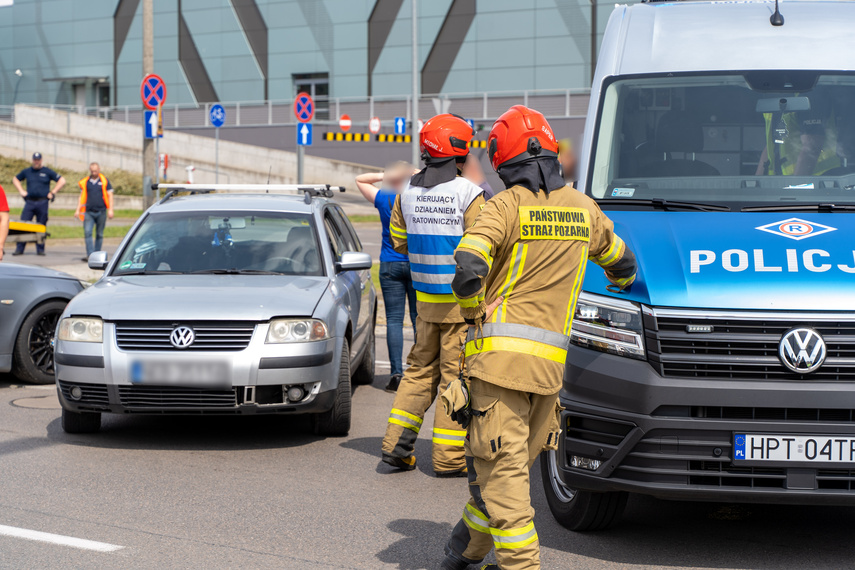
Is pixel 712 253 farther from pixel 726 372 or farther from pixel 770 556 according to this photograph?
pixel 770 556

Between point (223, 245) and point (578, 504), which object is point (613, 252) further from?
point (223, 245)

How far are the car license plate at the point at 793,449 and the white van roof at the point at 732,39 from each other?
245cm

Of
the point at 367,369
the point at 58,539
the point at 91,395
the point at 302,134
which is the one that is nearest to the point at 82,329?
the point at 91,395

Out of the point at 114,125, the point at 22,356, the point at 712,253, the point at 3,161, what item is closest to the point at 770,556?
the point at 712,253

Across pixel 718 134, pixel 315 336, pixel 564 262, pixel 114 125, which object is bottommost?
pixel 315 336

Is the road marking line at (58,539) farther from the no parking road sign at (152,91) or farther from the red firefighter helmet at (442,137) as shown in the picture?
the no parking road sign at (152,91)

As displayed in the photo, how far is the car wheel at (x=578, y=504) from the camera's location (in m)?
4.79

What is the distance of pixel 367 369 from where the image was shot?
8.88 m

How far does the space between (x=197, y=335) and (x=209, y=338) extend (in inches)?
3.0

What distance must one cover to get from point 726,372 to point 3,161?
3911 centimetres

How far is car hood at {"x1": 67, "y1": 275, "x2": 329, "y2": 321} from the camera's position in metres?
6.38

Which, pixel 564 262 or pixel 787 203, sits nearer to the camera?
pixel 564 262

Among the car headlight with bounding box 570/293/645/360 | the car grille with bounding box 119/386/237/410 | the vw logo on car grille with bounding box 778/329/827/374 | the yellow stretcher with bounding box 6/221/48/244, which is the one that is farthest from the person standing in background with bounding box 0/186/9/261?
the vw logo on car grille with bounding box 778/329/827/374

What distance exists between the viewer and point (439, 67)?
1730 inches
